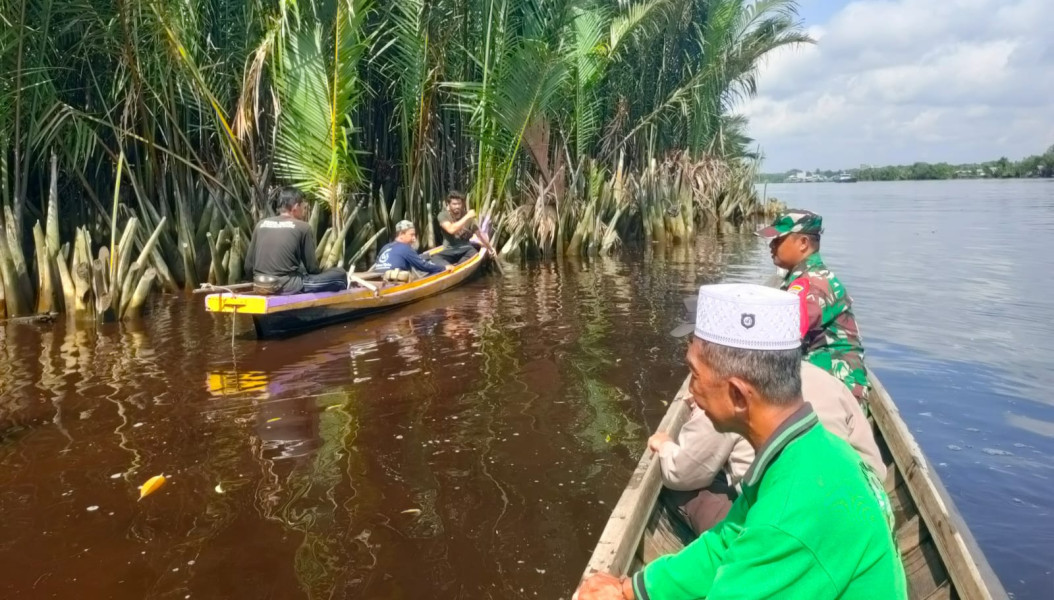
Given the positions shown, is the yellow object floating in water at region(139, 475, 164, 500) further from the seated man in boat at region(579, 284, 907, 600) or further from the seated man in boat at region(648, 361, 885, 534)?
the seated man in boat at region(579, 284, 907, 600)

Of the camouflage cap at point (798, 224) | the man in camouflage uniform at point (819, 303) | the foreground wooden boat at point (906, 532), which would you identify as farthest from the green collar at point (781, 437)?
the camouflage cap at point (798, 224)

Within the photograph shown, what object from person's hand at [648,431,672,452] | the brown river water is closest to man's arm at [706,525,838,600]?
person's hand at [648,431,672,452]

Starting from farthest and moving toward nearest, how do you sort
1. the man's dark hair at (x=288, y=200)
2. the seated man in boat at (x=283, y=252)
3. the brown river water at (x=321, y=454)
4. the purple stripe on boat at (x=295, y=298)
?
the man's dark hair at (x=288, y=200), the seated man in boat at (x=283, y=252), the purple stripe on boat at (x=295, y=298), the brown river water at (x=321, y=454)

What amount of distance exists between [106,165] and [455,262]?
6.29 metres

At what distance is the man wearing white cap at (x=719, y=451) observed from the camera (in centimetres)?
275

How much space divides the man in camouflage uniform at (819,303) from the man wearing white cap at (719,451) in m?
0.63

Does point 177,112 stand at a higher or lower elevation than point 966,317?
higher

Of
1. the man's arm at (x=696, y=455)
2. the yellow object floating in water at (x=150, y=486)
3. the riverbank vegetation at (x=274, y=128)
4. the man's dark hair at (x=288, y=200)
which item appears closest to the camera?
the man's arm at (x=696, y=455)

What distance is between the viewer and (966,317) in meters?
10.2

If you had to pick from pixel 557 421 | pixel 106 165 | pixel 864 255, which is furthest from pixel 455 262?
pixel 864 255

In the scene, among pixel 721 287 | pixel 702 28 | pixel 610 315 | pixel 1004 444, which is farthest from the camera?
pixel 702 28

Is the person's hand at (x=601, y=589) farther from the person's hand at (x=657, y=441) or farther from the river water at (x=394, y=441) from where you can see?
the river water at (x=394, y=441)

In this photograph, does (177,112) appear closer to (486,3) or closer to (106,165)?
(106,165)

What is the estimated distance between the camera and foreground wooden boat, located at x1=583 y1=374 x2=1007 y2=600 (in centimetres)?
272
